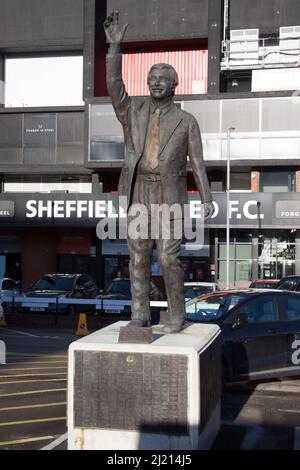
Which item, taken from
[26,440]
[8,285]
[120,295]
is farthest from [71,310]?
[26,440]

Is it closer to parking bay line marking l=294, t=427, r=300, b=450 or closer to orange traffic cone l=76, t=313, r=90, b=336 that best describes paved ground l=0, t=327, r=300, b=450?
parking bay line marking l=294, t=427, r=300, b=450

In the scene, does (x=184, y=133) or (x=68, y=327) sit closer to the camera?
(x=184, y=133)

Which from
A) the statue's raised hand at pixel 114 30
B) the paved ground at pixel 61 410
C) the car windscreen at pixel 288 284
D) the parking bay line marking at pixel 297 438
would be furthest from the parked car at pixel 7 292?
the statue's raised hand at pixel 114 30

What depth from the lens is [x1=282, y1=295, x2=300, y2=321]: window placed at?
959cm

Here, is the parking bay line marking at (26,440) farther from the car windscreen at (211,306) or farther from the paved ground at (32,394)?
the car windscreen at (211,306)

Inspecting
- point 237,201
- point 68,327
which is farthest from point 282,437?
point 237,201

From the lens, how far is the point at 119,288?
2222 centimetres

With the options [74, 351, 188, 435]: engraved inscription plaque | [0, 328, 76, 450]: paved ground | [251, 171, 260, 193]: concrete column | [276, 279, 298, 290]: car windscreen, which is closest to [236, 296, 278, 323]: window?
[0, 328, 76, 450]: paved ground

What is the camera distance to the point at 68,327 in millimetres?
19172

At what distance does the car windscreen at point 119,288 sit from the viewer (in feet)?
71.9

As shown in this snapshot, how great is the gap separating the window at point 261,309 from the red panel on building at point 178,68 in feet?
92.4

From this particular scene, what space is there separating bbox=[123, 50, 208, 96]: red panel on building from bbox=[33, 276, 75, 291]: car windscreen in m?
17.3

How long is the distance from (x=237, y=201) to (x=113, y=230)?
21.5 feet

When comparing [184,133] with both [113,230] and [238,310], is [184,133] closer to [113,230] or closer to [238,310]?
[238,310]
